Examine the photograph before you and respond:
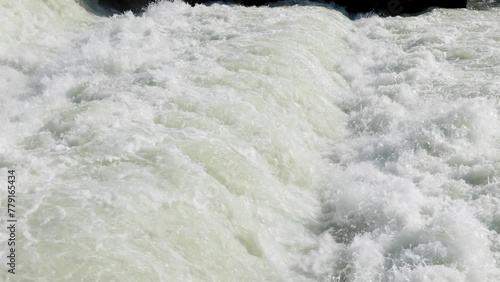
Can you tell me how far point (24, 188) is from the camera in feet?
19.1

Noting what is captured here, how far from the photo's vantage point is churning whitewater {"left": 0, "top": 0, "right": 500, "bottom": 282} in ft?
17.9

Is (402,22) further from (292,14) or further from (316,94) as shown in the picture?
(316,94)

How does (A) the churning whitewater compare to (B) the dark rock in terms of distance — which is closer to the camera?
(A) the churning whitewater

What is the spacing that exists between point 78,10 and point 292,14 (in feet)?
20.5

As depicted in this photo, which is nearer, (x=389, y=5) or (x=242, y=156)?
(x=242, y=156)

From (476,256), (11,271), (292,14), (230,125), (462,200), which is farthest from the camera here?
(292,14)

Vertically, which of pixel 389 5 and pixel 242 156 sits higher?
pixel 389 5

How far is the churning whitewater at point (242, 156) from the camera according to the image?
545 cm

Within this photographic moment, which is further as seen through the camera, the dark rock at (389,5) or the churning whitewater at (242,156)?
the dark rock at (389,5)

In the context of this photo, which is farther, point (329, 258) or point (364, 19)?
point (364, 19)

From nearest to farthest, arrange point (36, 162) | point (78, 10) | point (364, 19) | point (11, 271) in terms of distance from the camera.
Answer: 1. point (11, 271)
2. point (36, 162)
3. point (78, 10)
4. point (364, 19)

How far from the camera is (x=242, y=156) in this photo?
7391mm

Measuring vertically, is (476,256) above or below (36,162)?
below

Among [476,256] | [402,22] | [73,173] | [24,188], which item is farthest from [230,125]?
[402,22]
